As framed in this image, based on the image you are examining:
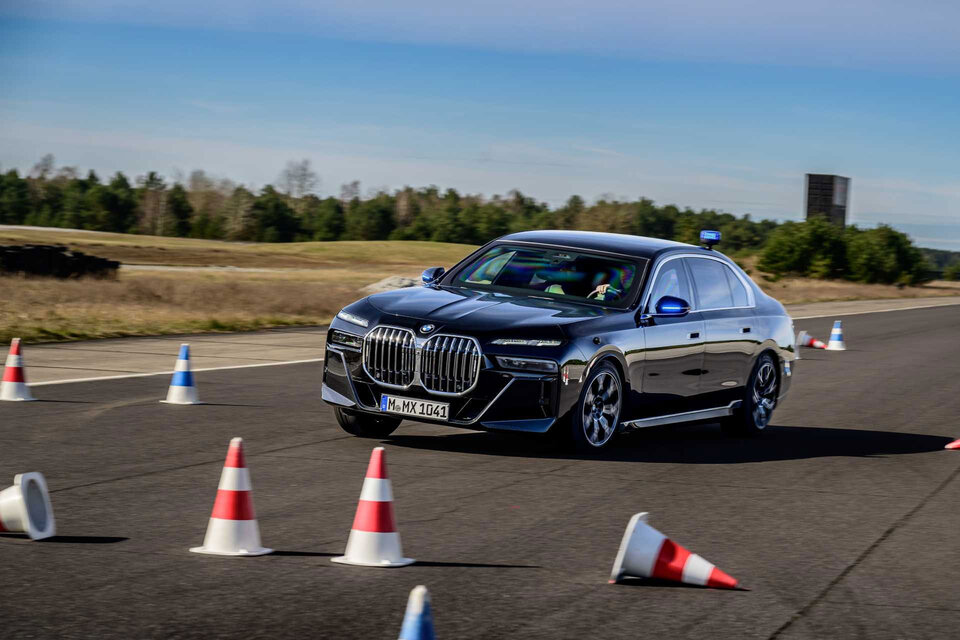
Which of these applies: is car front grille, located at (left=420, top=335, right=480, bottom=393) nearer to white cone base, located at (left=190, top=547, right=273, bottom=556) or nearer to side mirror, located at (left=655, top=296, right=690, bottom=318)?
side mirror, located at (left=655, top=296, right=690, bottom=318)

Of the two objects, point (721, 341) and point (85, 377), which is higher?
point (721, 341)

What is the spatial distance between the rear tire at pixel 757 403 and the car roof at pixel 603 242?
132cm

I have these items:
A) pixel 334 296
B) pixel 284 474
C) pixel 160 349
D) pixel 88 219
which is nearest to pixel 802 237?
pixel 88 219

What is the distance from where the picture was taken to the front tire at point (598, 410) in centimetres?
1016

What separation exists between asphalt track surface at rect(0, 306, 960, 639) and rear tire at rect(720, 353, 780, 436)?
32cm

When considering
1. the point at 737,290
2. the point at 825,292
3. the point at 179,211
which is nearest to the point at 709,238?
the point at 737,290

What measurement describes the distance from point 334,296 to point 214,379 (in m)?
25.1

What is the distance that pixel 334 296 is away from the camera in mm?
40594

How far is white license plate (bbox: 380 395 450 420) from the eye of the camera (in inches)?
388

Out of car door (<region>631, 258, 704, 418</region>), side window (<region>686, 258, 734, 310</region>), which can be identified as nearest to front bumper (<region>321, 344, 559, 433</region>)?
car door (<region>631, 258, 704, 418</region>)

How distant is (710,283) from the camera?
12102 mm

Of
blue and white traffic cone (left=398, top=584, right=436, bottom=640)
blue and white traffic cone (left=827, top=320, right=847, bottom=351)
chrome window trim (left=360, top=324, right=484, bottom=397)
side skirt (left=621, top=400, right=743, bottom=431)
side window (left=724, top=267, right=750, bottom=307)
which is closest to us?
blue and white traffic cone (left=398, top=584, right=436, bottom=640)

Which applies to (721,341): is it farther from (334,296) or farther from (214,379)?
(334,296)

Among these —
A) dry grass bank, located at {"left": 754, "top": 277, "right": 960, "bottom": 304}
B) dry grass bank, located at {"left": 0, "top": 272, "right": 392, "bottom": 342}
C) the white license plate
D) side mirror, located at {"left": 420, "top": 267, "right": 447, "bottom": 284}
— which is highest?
side mirror, located at {"left": 420, "top": 267, "right": 447, "bottom": 284}
